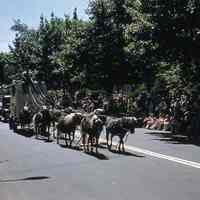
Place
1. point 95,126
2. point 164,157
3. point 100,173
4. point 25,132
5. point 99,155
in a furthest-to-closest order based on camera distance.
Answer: point 25,132, point 95,126, point 99,155, point 164,157, point 100,173

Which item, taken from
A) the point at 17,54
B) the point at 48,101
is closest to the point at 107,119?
the point at 48,101

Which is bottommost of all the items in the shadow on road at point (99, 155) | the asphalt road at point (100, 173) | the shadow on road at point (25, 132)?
the asphalt road at point (100, 173)

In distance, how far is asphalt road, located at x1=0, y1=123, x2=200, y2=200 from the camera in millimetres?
11453

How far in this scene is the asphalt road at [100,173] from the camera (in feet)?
37.6

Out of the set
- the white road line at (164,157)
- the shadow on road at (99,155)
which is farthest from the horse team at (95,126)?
the white road line at (164,157)

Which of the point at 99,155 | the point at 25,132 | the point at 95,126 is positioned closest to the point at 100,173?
the point at 99,155

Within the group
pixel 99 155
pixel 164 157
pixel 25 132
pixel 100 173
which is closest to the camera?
pixel 100 173

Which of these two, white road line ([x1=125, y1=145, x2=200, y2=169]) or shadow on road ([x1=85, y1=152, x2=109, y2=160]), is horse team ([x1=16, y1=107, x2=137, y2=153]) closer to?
shadow on road ([x1=85, y1=152, x2=109, y2=160])

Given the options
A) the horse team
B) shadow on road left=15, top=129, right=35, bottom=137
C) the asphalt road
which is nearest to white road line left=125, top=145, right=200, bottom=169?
the asphalt road

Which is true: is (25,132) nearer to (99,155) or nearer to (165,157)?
(99,155)

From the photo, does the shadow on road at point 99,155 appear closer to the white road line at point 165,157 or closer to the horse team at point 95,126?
the horse team at point 95,126

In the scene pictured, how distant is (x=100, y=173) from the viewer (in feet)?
45.9

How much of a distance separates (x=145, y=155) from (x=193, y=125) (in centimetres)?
1074

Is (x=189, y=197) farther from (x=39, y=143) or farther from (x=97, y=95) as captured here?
(x=97, y=95)
